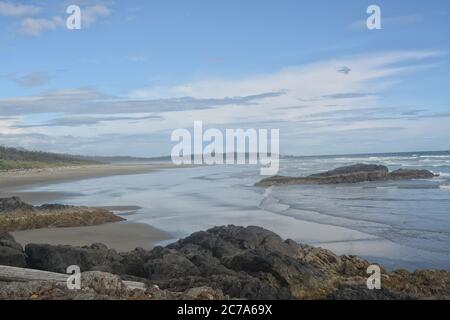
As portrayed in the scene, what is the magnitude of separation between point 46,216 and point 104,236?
3.87 meters

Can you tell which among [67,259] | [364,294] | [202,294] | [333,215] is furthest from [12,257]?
[333,215]

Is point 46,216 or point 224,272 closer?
point 224,272

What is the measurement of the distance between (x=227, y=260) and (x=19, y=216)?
12404 millimetres

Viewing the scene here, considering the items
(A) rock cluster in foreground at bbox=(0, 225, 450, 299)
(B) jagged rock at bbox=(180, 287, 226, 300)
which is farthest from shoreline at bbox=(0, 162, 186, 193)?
(B) jagged rock at bbox=(180, 287, 226, 300)

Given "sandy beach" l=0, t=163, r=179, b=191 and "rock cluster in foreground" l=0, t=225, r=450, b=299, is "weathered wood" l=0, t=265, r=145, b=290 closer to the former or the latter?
"rock cluster in foreground" l=0, t=225, r=450, b=299

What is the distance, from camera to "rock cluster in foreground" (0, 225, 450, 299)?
25.6ft

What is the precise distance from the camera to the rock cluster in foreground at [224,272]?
7.80 metres

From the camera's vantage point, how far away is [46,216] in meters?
20.6

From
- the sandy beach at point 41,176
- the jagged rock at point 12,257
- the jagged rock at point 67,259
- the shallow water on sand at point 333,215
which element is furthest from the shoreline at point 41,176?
the jagged rock at point 67,259

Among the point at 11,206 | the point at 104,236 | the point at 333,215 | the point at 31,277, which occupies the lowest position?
the point at 104,236

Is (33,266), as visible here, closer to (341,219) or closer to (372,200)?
(341,219)

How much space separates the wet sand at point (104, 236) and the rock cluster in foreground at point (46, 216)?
583 millimetres

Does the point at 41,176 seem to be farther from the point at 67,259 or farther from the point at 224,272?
the point at 224,272

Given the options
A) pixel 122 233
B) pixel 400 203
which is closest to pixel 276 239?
pixel 122 233
